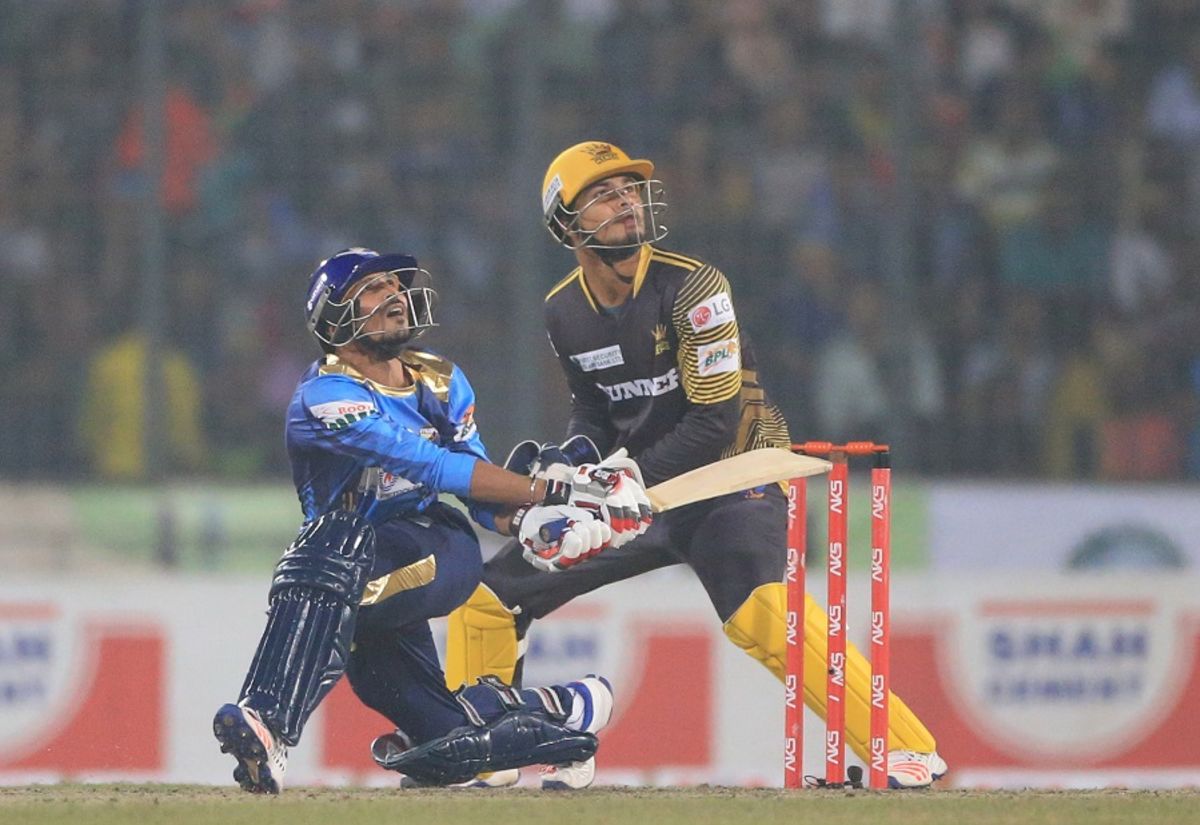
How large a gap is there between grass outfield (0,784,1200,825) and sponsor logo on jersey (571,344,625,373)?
110 cm

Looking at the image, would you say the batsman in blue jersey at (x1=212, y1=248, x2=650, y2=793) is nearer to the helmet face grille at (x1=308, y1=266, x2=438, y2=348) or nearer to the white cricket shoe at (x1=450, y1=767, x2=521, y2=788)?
the helmet face grille at (x1=308, y1=266, x2=438, y2=348)

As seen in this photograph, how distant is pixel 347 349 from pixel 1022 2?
624cm

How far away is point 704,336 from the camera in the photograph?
18.2 ft

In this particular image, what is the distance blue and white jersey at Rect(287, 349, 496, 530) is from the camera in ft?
16.6

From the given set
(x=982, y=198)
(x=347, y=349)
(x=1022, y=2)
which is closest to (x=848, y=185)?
(x=982, y=198)

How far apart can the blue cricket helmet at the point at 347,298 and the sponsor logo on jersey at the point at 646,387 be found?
62 cm

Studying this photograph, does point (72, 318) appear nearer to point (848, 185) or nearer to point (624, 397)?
point (848, 185)

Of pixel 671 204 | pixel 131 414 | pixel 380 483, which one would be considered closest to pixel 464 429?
pixel 380 483

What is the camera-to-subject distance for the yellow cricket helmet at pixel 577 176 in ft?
18.6

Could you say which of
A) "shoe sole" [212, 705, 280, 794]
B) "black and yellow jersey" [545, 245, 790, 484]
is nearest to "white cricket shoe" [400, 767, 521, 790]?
"shoe sole" [212, 705, 280, 794]

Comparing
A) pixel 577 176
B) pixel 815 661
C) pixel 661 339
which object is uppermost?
pixel 577 176

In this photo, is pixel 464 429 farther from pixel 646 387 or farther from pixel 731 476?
pixel 731 476

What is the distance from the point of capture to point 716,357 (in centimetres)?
557

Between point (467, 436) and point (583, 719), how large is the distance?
2.50 ft
